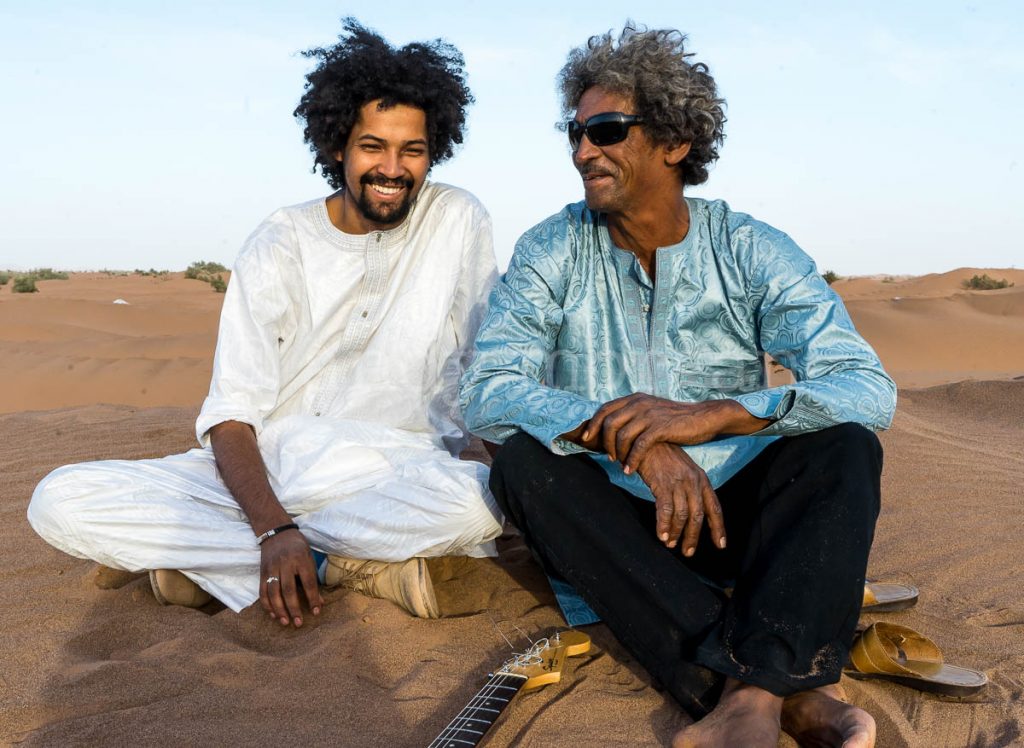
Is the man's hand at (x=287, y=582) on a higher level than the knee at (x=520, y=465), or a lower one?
lower

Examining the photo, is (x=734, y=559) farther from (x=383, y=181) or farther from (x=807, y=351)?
(x=383, y=181)

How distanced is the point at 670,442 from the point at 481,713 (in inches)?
36.2

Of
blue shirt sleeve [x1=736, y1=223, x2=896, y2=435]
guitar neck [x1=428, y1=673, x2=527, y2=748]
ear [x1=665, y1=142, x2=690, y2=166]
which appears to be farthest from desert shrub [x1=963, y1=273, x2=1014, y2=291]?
guitar neck [x1=428, y1=673, x2=527, y2=748]

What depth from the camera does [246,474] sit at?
11.8 feet

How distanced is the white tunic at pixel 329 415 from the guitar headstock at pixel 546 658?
0.53 meters

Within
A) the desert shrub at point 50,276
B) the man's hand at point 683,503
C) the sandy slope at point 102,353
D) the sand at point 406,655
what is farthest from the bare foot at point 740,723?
the desert shrub at point 50,276

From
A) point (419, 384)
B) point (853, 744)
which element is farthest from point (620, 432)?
point (419, 384)

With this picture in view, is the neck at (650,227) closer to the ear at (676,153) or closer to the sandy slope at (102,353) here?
the ear at (676,153)

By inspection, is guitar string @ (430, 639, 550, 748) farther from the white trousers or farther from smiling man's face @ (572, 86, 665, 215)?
smiling man's face @ (572, 86, 665, 215)

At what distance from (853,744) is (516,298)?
73.2 inches

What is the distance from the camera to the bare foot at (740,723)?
235 cm

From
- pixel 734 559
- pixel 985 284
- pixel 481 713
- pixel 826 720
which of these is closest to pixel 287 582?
pixel 481 713

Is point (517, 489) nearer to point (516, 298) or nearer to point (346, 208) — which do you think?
point (516, 298)

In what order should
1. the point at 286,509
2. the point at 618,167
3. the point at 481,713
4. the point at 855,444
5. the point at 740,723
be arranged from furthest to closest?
the point at 286,509 < the point at 618,167 < the point at 855,444 < the point at 481,713 < the point at 740,723
